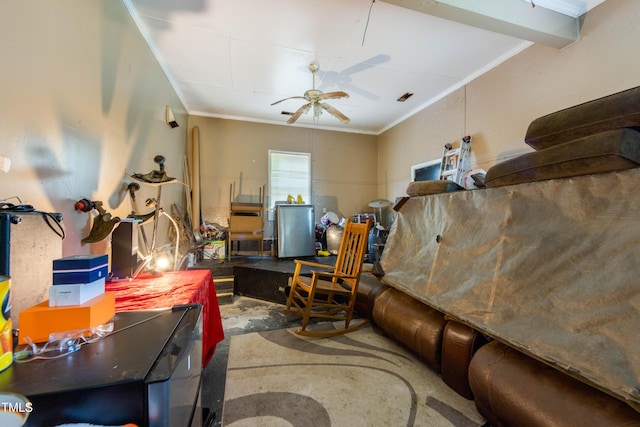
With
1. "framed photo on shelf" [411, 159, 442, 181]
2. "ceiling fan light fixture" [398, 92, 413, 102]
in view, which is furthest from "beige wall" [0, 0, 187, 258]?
"framed photo on shelf" [411, 159, 442, 181]

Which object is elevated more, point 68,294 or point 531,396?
point 68,294

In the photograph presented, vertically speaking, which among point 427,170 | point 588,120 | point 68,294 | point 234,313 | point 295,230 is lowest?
point 234,313

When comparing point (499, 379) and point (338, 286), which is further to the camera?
point (338, 286)

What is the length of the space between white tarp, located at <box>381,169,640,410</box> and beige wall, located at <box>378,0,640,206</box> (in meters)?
1.59

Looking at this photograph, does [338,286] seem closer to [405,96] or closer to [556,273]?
[556,273]

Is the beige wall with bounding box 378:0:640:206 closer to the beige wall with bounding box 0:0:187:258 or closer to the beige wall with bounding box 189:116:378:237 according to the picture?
the beige wall with bounding box 189:116:378:237

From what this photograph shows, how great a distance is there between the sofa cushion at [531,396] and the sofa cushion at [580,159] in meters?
1.05

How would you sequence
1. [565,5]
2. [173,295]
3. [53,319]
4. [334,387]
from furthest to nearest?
[565,5] → [334,387] → [173,295] → [53,319]

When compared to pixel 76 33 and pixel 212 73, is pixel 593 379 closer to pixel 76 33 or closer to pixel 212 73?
pixel 76 33

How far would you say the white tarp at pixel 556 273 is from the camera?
1.09 m

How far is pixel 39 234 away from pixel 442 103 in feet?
15.3

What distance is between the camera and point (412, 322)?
2053 millimetres

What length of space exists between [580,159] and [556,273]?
2.07 ft

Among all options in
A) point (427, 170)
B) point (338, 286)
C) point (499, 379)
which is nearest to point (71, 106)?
point (338, 286)
